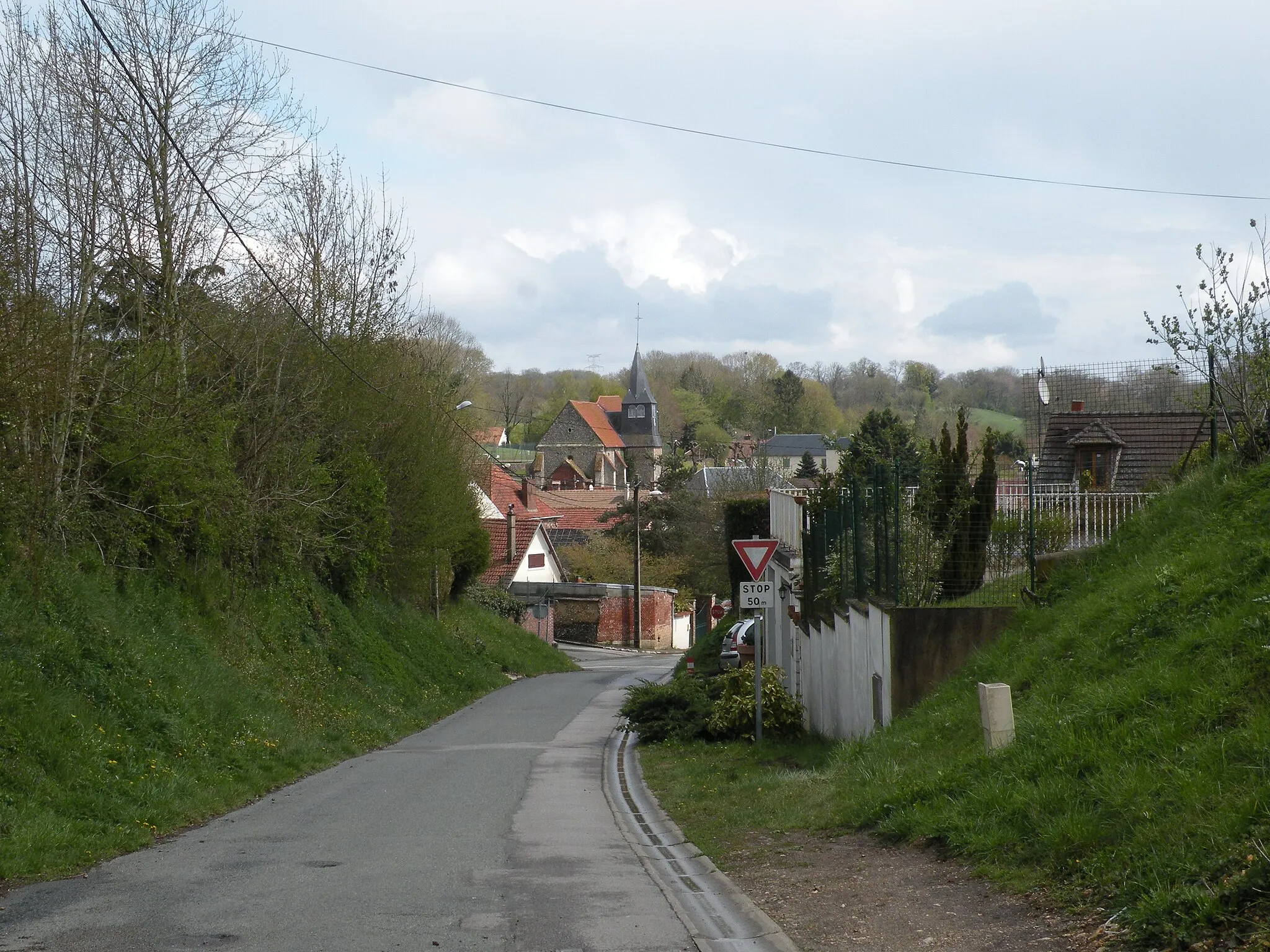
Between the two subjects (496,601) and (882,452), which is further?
(496,601)

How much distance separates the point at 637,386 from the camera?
128 m

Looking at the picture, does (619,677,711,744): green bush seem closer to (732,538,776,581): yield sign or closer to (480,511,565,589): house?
(732,538,776,581): yield sign

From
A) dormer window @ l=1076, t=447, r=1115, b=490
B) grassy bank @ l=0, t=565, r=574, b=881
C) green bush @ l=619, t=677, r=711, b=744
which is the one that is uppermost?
dormer window @ l=1076, t=447, r=1115, b=490

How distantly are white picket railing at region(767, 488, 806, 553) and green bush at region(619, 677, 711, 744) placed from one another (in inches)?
156

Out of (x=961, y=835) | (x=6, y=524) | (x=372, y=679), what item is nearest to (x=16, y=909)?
(x=961, y=835)

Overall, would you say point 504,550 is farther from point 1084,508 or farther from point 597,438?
point 597,438

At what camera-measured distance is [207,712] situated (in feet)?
50.1

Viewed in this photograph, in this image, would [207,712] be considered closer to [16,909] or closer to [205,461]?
[205,461]

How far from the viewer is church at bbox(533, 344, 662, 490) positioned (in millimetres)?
121125

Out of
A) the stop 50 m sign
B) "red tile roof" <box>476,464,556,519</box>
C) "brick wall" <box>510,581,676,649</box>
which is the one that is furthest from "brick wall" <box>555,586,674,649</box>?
the stop 50 m sign

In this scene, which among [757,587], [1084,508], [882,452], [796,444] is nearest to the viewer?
[757,587]

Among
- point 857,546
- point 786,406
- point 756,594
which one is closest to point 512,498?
point 786,406

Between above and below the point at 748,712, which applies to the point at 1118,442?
above

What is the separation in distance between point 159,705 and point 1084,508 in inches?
507
